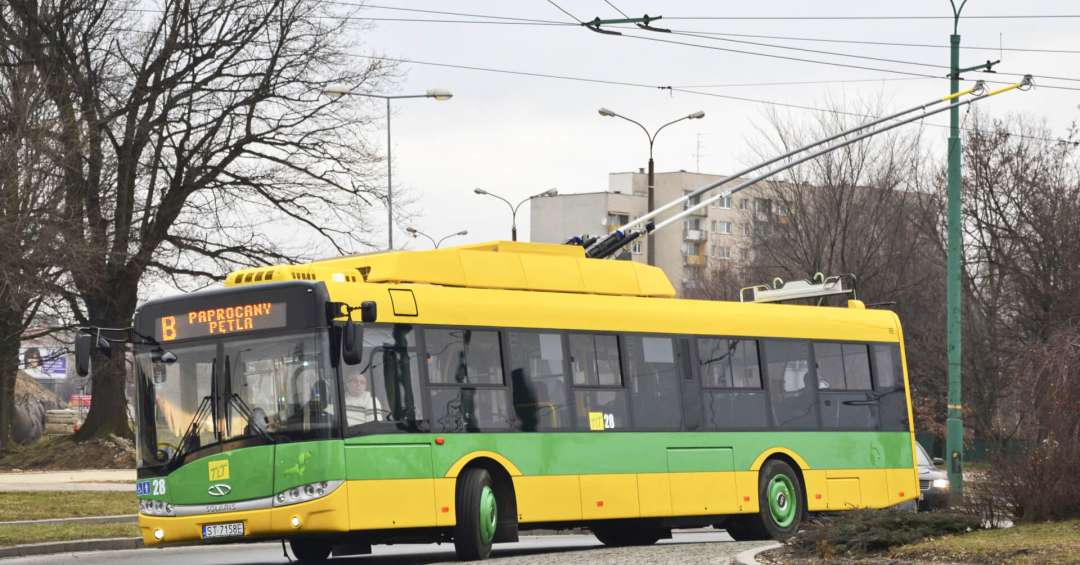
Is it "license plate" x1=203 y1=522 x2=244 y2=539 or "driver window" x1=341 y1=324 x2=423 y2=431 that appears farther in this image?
"driver window" x1=341 y1=324 x2=423 y2=431

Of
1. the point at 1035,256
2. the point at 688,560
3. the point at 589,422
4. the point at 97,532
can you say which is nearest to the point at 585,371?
the point at 589,422

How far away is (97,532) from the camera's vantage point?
21.6m

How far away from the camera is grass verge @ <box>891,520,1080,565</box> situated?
12.1m

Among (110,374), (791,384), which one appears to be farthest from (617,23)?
(110,374)

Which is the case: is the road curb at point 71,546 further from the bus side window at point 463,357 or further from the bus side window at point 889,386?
the bus side window at point 889,386

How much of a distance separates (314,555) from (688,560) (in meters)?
4.59

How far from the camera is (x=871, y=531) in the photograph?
1393cm

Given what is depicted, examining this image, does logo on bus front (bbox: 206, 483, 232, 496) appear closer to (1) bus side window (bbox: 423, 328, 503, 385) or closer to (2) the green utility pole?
(1) bus side window (bbox: 423, 328, 503, 385)

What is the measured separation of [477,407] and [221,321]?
8.51 ft

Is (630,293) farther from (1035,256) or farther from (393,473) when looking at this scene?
(1035,256)

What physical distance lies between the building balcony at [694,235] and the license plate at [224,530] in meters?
114

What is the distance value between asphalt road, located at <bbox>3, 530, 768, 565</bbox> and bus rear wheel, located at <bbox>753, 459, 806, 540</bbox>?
0.84 metres

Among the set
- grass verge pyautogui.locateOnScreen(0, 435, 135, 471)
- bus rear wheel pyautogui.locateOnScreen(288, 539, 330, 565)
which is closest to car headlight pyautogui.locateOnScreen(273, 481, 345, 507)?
bus rear wheel pyautogui.locateOnScreen(288, 539, 330, 565)

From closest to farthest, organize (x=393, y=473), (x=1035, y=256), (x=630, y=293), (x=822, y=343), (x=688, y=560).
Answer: (x=688, y=560), (x=393, y=473), (x=630, y=293), (x=822, y=343), (x=1035, y=256)
